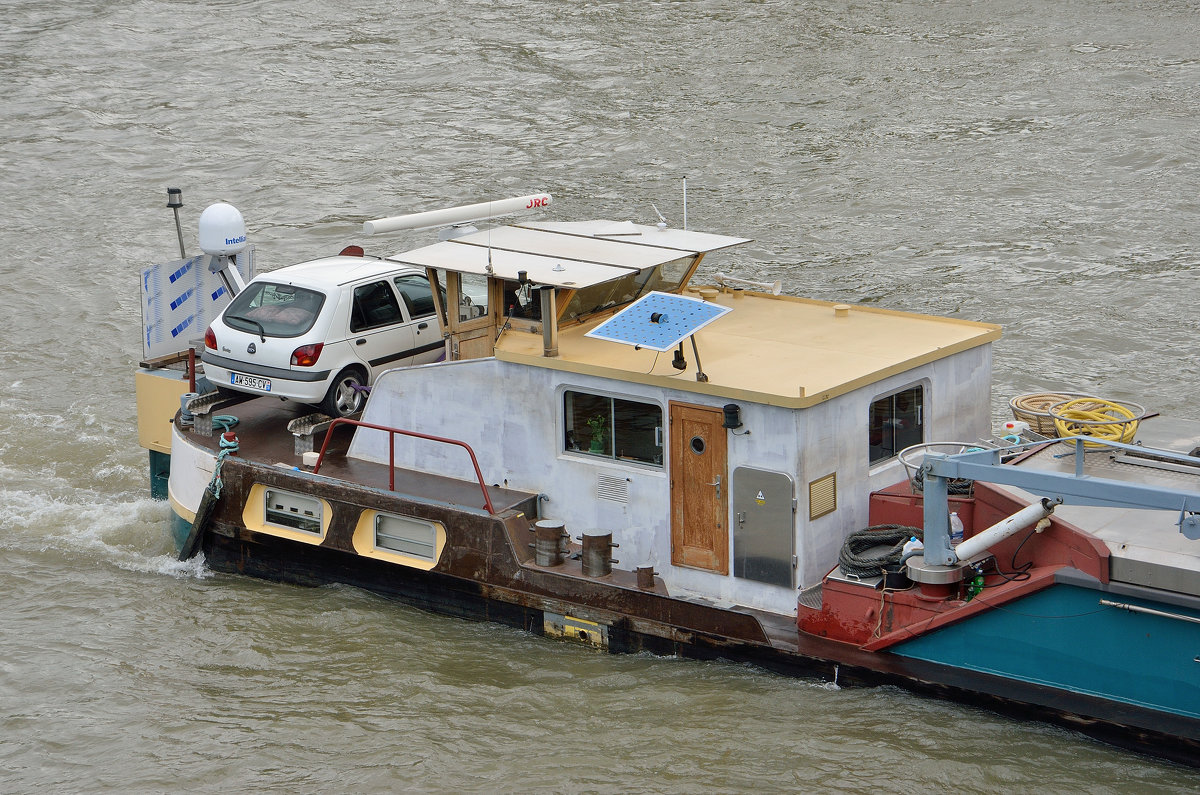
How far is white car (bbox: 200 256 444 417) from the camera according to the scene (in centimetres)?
1130

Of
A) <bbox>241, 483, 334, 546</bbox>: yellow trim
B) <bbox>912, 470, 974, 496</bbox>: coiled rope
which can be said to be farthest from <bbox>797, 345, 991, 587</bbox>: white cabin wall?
<bbox>241, 483, 334, 546</bbox>: yellow trim

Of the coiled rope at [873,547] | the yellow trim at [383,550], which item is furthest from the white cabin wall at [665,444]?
the yellow trim at [383,550]

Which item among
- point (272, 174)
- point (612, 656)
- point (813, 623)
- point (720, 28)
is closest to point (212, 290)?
point (612, 656)

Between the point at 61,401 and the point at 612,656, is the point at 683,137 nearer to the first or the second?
the point at 61,401

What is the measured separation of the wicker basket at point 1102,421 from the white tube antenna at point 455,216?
4.55 m

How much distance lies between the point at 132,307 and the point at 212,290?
7245 mm

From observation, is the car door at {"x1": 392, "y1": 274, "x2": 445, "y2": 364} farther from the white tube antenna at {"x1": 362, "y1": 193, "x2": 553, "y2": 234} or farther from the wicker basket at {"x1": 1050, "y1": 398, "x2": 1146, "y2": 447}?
the wicker basket at {"x1": 1050, "y1": 398, "x2": 1146, "y2": 447}

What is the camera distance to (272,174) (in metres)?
23.8

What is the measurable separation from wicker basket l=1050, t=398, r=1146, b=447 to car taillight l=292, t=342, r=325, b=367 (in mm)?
5616

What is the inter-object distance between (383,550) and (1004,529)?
474 centimetres

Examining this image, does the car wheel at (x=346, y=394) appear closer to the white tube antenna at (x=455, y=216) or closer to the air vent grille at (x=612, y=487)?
the white tube antenna at (x=455, y=216)

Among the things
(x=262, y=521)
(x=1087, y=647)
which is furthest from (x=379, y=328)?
(x=1087, y=647)

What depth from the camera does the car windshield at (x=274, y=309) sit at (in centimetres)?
1136

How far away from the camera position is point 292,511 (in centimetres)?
1111
